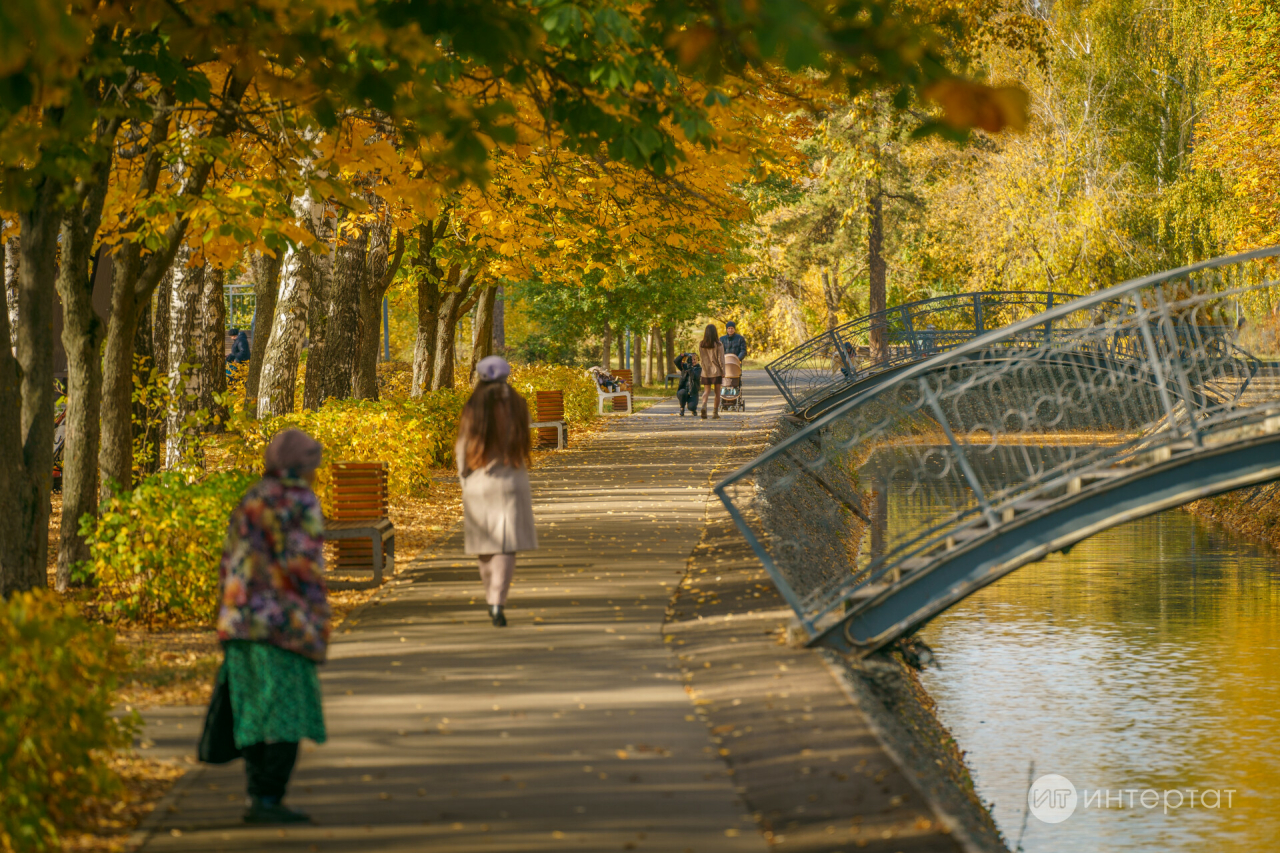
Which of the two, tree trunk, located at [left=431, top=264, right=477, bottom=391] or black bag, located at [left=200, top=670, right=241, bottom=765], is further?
tree trunk, located at [left=431, top=264, right=477, bottom=391]

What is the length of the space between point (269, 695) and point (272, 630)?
0.25m

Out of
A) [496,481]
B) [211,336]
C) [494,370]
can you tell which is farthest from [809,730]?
[211,336]

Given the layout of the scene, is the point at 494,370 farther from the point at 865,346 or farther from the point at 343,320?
the point at 865,346

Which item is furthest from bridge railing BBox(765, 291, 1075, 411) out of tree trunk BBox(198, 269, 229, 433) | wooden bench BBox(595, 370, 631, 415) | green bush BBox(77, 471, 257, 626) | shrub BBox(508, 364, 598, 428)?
green bush BBox(77, 471, 257, 626)

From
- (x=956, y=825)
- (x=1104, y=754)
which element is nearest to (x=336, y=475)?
(x=1104, y=754)

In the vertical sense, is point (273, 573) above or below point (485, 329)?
below

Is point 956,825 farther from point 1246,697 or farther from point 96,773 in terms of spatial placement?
point 1246,697

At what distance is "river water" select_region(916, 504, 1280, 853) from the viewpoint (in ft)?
32.9

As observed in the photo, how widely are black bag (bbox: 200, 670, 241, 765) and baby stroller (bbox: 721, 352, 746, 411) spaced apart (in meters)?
25.7

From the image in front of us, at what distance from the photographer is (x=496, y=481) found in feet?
31.5

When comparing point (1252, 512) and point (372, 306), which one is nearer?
point (372, 306)

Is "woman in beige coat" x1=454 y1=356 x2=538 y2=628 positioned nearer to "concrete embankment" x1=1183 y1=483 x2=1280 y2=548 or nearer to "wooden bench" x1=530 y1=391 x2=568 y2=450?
"concrete embankment" x1=1183 y1=483 x2=1280 y2=548

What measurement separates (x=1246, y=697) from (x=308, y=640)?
9.87 meters

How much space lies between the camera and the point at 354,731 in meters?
7.06
